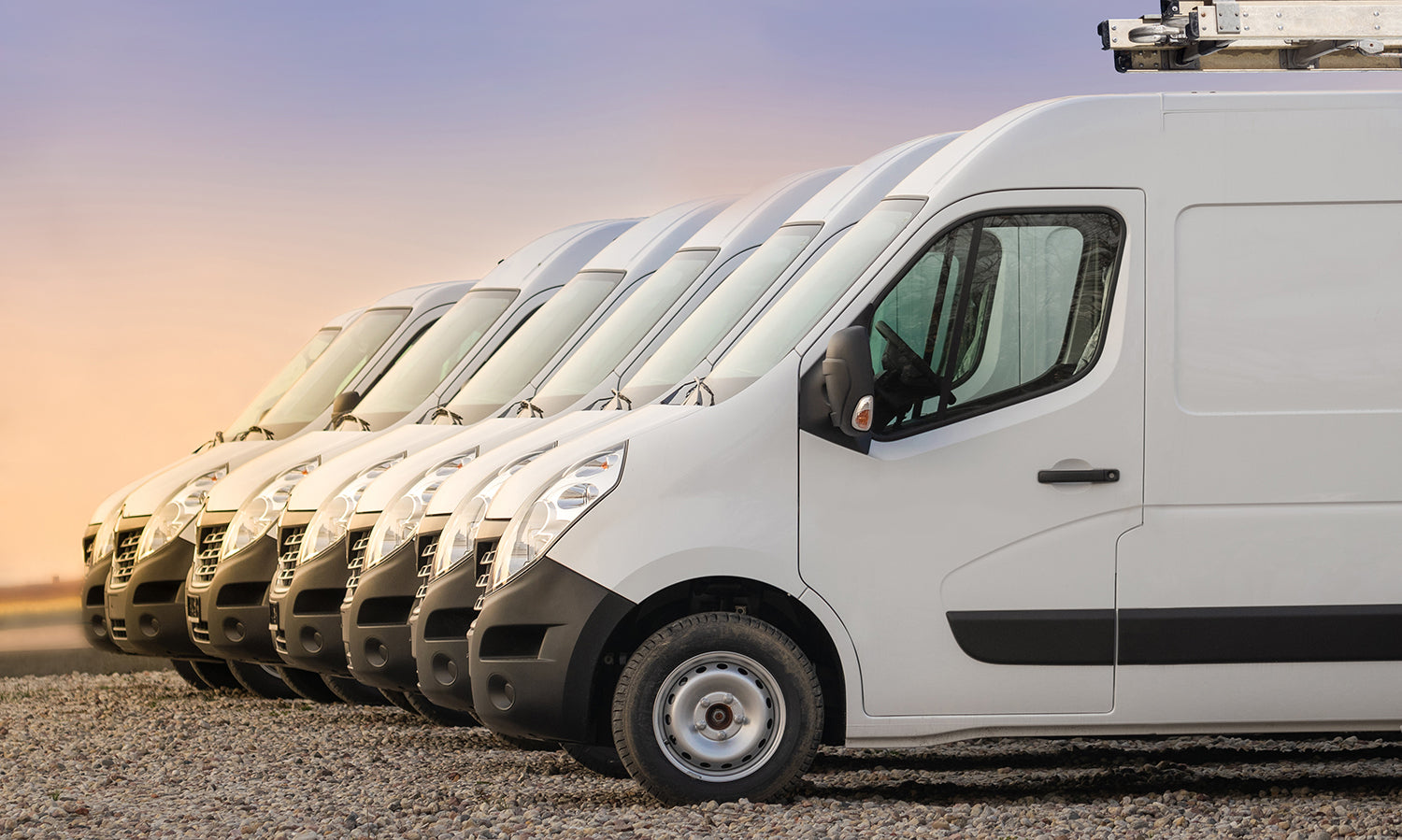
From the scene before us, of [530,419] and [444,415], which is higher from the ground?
[530,419]

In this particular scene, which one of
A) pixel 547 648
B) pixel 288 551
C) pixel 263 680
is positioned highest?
pixel 547 648

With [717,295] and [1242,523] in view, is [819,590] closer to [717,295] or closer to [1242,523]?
[1242,523]

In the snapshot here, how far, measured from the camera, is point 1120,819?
23.7 feet

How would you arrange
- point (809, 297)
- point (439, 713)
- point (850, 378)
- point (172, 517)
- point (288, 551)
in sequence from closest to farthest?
point (850, 378), point (809, 297), point (439, 713), point (288, 551), point (172, 517)

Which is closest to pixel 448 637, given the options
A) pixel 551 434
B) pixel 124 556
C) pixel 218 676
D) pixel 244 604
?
pixel 551 434

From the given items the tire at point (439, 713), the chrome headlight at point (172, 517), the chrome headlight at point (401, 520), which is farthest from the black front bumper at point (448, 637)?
the chrome headlight at point (172, 517)

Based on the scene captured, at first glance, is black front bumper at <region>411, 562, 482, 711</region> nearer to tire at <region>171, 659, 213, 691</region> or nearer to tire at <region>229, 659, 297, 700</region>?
tire at <region>229, 659, 297, 700</region>

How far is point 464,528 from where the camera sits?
827 centimetres

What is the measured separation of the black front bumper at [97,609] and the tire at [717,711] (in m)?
6.72

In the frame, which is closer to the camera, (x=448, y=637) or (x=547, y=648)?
(x=547, y=648)

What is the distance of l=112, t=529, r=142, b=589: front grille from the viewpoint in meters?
12.8

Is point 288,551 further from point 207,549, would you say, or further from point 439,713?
point 439,713

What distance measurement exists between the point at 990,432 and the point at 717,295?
2111 mm

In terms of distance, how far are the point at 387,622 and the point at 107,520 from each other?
191 inches
